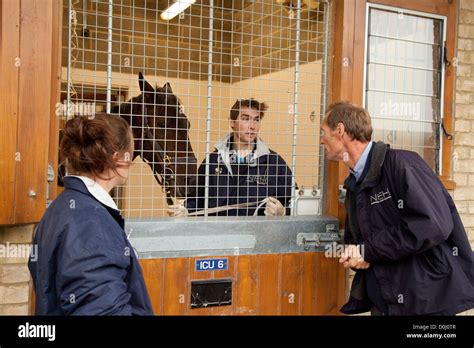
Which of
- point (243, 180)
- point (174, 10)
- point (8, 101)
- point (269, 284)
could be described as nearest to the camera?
point (8, 101)

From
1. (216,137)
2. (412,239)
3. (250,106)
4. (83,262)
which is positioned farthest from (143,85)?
(83,262)

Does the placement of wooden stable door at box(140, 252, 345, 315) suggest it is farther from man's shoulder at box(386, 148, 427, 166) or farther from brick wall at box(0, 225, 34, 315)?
man's shoulder at box(386, 148, 427, 166)

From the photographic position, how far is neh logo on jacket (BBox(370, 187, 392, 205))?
2.79m

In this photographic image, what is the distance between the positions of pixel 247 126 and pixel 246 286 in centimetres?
113

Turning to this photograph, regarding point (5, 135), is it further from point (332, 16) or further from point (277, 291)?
point (332, 16)

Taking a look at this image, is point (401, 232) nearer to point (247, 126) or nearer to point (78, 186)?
point (247, 126)

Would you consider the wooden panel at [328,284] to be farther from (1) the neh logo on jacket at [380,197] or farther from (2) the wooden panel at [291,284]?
(1) the neh logo on jacket at [380,197]

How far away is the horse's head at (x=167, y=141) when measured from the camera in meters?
3.62

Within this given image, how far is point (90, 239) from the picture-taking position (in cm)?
172

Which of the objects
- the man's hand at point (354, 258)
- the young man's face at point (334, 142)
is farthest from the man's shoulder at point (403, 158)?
the man's hand at point (354, 258)

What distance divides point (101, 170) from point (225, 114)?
2.85 metres
